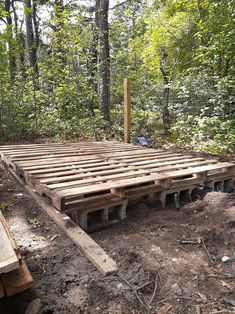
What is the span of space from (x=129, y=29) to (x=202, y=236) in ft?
32.9

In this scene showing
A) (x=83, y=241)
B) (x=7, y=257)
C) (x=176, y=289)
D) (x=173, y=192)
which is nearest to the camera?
(x=7, y=257)

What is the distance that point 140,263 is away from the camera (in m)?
2.10

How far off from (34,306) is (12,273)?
26 cm

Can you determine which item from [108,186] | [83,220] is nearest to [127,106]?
[108,186]

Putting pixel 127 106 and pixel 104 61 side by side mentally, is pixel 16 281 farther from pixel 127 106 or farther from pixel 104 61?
pixel 104 61

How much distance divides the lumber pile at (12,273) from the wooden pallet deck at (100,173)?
3.13 ft

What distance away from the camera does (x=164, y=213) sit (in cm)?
305

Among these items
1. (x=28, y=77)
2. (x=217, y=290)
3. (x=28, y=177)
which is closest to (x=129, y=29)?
(x=28, y=77)

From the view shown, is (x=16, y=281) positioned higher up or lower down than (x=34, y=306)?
higher up

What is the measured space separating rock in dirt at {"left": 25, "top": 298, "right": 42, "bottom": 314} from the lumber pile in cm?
20

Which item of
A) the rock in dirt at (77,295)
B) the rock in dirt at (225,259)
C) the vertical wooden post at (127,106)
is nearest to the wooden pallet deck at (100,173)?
the rock in dirt at (77,295)

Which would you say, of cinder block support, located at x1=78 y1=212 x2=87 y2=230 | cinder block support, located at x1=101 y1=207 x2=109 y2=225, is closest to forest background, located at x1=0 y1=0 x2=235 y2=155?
cinder block support, located at x1=101 y1=207 x2=109 y2=225

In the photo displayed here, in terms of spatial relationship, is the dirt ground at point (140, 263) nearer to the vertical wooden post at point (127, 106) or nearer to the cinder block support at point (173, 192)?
the cinder block support at point (173, 192)

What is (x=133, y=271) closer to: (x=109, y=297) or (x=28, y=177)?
(x=109, y=297)
